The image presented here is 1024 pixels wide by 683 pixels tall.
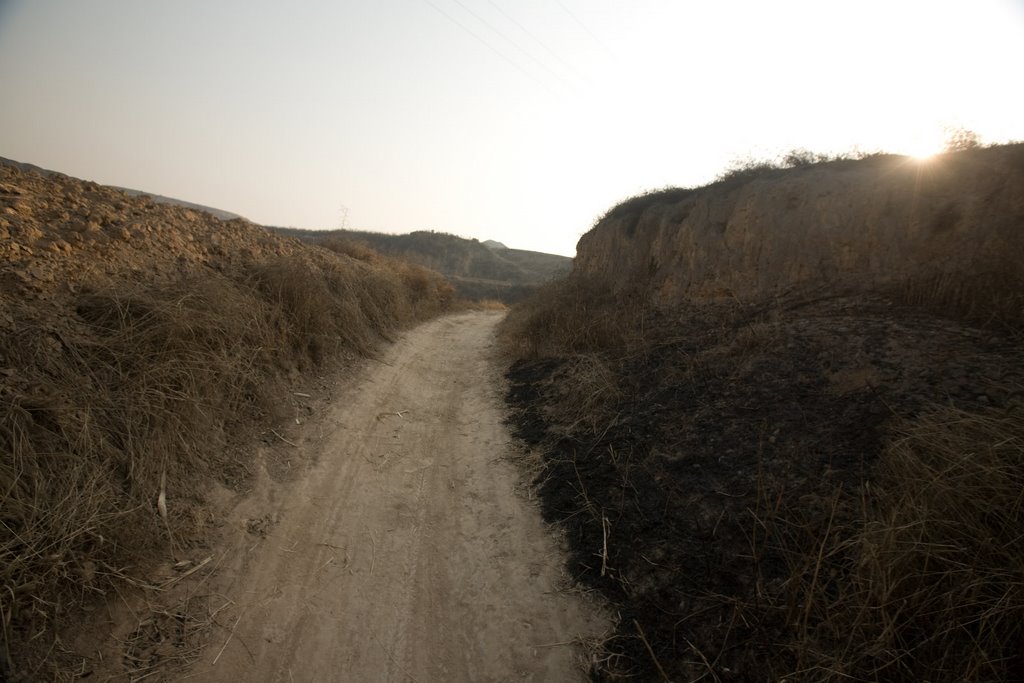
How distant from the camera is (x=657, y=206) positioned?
1044 centimetres

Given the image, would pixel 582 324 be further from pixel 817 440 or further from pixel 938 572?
pixel 938 572

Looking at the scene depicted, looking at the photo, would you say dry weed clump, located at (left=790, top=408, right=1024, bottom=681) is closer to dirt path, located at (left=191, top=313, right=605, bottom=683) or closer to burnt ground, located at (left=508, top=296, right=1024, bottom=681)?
burnt ground, located at (left=508, top=296, right=1024, bottom=681)

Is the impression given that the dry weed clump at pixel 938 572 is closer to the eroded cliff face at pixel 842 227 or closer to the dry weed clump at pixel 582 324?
the eroded cliff face at pixel 842 227

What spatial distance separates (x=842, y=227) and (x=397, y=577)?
6911mm

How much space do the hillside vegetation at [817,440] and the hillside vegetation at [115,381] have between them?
3.05m

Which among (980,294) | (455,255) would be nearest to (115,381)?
(980,294)

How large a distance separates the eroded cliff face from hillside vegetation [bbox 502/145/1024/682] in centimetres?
3

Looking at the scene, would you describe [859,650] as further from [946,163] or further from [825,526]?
[946,163]

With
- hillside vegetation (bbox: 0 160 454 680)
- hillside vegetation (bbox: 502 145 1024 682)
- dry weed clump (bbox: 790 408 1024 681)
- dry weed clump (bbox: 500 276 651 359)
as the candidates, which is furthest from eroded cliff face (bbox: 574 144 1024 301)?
hillside vegetation (bbox: 0 160 454 680)

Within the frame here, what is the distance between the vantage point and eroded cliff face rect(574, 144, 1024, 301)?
16.8 feet

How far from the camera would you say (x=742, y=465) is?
3.74m

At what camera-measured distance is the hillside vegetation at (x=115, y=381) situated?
274 centimetres

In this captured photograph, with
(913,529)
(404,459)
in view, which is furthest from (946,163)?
(404,459)

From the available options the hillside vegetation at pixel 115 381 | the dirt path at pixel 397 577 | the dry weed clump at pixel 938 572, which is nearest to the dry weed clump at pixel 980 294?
the dry weed clump at pixel 938 572
